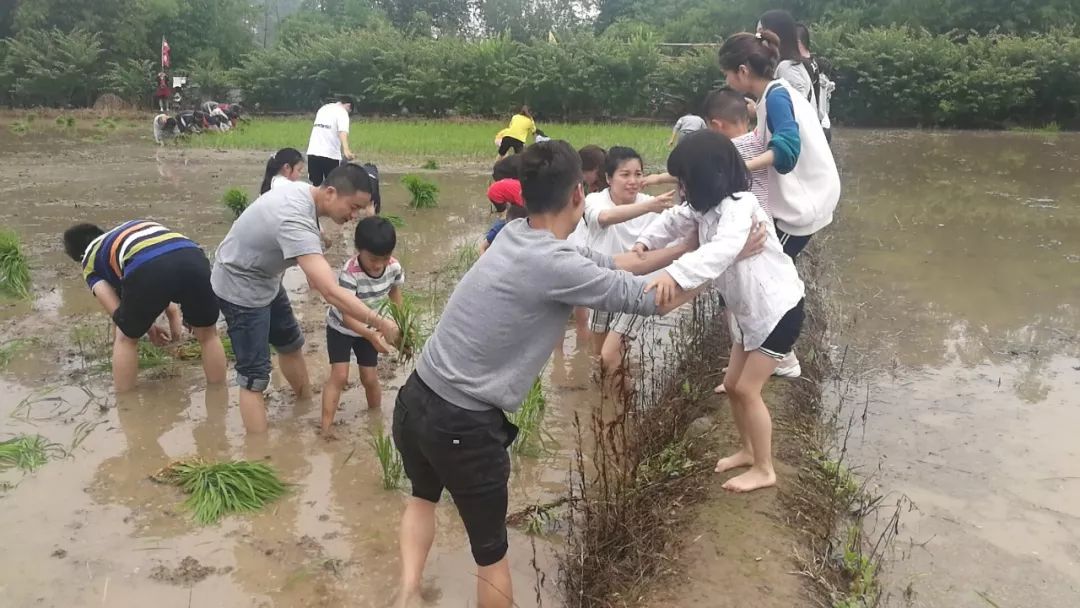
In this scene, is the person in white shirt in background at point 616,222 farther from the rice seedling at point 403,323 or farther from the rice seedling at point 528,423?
the rice seedling at point 403,323

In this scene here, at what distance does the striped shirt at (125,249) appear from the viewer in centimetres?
443

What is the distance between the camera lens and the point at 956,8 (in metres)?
27.3

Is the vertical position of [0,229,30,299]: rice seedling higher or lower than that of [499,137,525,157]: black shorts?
lower

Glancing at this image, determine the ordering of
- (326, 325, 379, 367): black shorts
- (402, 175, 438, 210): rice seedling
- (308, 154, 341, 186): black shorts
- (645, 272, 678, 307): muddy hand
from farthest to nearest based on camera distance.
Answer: (402, 175, 438, 210): rice seedling
(308, 154, 341, 186): black shorts
(326, 325, 379, 367): black shorts
(645, 272, 678, 307): muddy hand

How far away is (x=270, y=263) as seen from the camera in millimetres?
4043

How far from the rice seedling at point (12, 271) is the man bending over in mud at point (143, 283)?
194cm

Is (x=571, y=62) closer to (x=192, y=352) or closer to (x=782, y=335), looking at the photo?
(x=192, y=352)

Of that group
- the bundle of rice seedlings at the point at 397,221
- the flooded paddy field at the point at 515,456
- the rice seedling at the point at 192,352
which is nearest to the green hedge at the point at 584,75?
the flooded paddy field at the point at 515,456

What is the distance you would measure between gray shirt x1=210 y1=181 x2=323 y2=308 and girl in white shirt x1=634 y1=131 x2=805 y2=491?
1.60 meters

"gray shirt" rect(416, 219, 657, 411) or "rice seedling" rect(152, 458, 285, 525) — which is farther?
"rice seedling" rect(152, 458, 285, 525)

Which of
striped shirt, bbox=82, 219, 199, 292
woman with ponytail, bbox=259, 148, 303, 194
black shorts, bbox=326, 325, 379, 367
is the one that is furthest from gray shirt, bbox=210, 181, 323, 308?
woman with ponytail, bbox=259, 148, 303, 194

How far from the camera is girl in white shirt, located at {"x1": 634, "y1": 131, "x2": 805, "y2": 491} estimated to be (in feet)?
9.11

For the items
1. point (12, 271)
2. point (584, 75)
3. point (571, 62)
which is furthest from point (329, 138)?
point (571, 62)

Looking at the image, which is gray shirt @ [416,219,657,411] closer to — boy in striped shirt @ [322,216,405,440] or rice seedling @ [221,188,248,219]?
boy in striped shirt @ [322,216,405,440]
